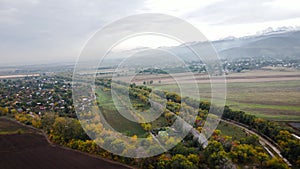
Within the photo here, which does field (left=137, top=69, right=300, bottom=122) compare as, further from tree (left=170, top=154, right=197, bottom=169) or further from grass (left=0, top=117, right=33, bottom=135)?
grass (left=0, top=117, right=33, bottom=135)

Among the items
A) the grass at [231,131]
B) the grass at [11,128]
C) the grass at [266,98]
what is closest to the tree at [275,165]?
the grass at [231,131]

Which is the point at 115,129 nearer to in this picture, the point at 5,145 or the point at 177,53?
the point at 177,53

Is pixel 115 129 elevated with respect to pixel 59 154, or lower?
elevated

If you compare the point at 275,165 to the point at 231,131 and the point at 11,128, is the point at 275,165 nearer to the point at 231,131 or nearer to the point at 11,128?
the point at 231,131

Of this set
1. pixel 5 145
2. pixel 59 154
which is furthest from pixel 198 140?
pixel 5 145

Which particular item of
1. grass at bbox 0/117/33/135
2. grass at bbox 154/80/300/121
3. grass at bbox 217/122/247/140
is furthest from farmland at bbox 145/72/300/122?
grass at bbox 0/117/33/135

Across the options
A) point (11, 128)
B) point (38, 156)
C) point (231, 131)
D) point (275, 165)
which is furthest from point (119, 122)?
point (11, 128)
